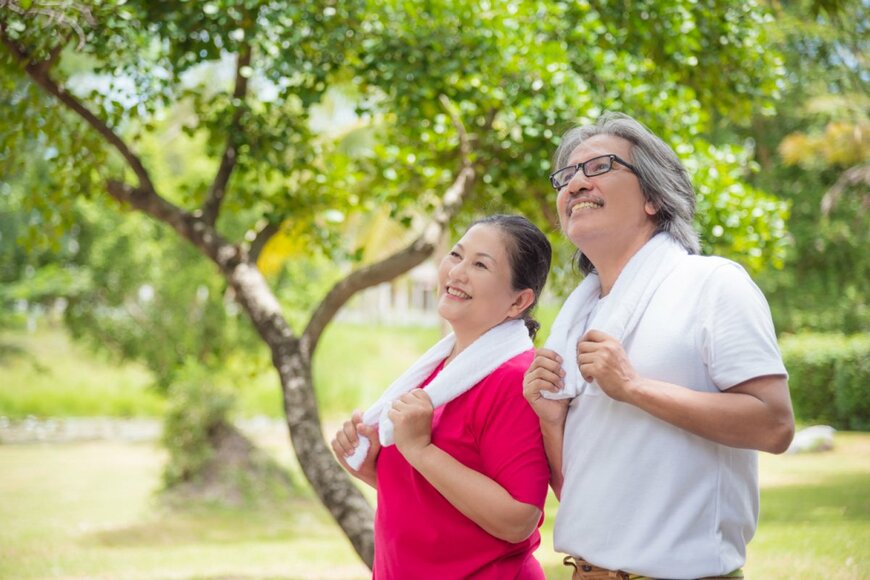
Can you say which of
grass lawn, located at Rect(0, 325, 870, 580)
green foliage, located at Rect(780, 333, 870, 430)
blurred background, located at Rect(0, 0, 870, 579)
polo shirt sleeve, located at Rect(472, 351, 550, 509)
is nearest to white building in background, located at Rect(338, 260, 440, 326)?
grass lawn, located at Rect(0, 325, 870, 580)

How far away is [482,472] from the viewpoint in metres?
1.99

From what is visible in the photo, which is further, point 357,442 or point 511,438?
point 357,442

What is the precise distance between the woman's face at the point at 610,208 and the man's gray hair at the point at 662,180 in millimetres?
15

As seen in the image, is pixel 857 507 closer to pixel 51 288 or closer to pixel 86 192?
pixel 86 192

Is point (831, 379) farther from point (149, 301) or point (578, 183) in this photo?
point (578, 183)

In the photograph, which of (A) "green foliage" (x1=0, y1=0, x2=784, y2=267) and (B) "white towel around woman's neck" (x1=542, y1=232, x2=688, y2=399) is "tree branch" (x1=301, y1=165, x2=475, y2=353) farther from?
(B) "white towel around woman's neck" (x1=542, y1=232, x2=688, y2=399)

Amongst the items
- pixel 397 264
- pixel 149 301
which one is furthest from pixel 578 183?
pixel 149 301

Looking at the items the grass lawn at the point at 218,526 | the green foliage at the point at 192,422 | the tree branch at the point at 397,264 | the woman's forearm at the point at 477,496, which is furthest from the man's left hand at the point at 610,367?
the green foliage at the point at 192,422

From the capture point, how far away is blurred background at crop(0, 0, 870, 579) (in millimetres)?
4367

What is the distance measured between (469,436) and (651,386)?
0.49 meters

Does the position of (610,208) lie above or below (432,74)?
below

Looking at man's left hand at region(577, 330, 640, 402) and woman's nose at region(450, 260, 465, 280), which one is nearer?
man's left hand at region(577, 330, 640, 402)

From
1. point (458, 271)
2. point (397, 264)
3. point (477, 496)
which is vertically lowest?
point (477, 496)

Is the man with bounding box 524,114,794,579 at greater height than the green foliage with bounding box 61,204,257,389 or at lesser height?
lesser
